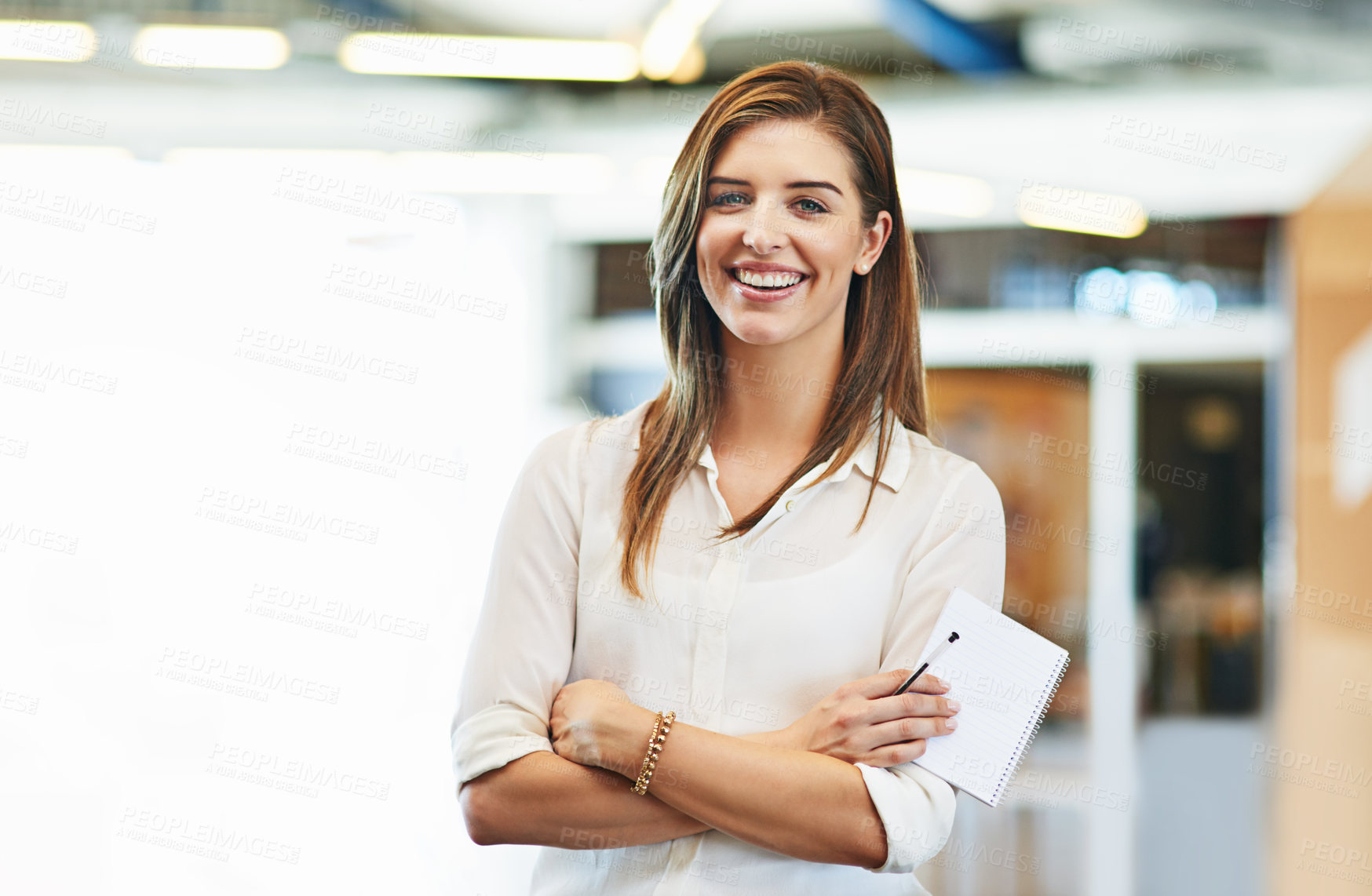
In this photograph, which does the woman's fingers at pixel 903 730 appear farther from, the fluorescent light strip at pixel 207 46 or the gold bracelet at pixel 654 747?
the fluorescent light strip at pixel 207 46

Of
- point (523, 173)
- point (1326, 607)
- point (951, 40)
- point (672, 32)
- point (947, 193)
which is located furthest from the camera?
point (523, 173)

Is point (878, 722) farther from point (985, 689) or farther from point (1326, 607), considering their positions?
point (1326, 607)

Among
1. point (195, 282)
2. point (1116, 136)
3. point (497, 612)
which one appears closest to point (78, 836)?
point (195, 282)

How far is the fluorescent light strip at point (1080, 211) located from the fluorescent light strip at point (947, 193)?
0.16 meters

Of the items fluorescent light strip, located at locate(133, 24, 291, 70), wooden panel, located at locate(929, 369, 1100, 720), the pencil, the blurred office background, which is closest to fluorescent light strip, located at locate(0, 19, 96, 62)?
the blurred office background

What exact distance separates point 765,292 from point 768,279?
0.6 inches

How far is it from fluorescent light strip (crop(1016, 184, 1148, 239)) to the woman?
4118mm

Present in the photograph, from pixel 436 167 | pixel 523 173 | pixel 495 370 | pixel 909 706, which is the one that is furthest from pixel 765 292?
pixel 523 173

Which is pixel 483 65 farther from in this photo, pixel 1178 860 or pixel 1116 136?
pixel 1178 860

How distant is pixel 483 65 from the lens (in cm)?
472

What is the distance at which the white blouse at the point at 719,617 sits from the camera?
1416mm

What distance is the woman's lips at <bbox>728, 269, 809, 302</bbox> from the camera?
4.81 feet

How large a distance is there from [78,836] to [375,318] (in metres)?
2.07

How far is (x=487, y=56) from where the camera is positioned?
463 cm
